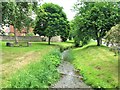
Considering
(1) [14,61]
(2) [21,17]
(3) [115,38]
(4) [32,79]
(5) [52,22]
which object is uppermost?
(2) [21,17]

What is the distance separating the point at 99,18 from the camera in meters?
28.0

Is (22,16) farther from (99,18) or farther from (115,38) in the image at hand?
(115,38)

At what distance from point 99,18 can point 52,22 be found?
25.9 feet

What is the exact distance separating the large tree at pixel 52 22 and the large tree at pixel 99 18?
4.55 m

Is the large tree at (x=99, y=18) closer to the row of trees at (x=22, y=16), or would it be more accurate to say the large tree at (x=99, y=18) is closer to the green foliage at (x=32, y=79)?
the row of trees at (x=22, y=16)

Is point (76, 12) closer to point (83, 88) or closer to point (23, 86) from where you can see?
point (83, 88)

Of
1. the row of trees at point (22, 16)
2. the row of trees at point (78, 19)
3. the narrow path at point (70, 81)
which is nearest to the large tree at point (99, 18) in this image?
the row of trees at point (78, 19)

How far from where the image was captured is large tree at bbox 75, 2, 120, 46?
27734 millimetres

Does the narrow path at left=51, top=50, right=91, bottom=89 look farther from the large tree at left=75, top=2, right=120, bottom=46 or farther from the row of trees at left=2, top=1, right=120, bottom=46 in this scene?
the large tree at left=75, top=2, right=120, bottom=46

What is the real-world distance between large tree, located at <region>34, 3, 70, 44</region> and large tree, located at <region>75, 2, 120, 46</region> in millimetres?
4549

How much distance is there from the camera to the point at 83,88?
11.0 m

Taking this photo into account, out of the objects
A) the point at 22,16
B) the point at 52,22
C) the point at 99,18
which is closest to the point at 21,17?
the point at 22,16

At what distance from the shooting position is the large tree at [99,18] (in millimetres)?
27734

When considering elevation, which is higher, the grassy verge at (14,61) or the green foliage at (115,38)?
the green foliage at (115,38)
